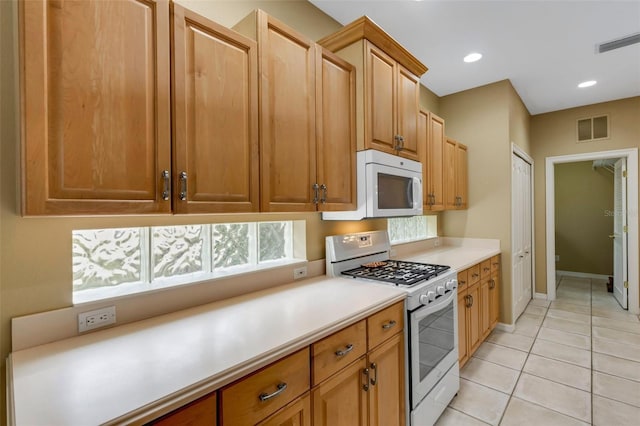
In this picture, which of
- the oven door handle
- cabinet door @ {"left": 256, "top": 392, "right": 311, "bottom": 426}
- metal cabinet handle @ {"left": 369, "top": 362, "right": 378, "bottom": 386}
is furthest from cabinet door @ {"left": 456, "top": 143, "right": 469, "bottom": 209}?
cabinet door @ {"left": 256, "top": 392, "right": 311, "bottom": 426}

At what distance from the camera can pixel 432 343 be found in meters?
1.86

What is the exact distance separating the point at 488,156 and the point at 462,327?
6.90 feet

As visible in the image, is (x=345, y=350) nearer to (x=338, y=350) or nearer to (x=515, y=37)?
(x=338, y=350)

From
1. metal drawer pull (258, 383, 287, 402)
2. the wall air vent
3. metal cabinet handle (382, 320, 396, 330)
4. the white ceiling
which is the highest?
the white ceiling

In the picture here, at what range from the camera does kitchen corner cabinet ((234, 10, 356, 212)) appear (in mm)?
1455

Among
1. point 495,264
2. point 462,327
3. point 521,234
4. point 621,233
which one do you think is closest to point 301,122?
point 462,327

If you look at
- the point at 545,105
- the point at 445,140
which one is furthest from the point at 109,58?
the point at 545,105

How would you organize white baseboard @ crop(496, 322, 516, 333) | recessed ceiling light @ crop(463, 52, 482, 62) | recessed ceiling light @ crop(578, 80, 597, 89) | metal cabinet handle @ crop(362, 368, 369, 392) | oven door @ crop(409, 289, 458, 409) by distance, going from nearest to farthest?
metal cabinet handle @ crop(362, 368, 369, 392) → oven door @ crop(409, 289, 458, 409) → recessed ceiling light @ crop(463, 52, 482, 62) → white baseboard @ crop(496, 322, 516, 333) → recessed ceiling light @ crop(578, 80, 597, 89)

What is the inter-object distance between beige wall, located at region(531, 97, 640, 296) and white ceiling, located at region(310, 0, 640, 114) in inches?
15.4

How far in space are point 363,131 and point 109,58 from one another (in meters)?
1.37

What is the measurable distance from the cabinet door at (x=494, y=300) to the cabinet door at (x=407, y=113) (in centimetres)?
177

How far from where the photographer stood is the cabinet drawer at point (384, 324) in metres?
1.43

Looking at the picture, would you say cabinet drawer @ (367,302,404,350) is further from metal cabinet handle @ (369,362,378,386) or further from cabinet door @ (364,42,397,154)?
cabinet door @ (364,42,397,154)

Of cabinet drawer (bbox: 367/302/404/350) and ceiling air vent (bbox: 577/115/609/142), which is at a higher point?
ceiling air vent (bbox: 577/115/609/142)
